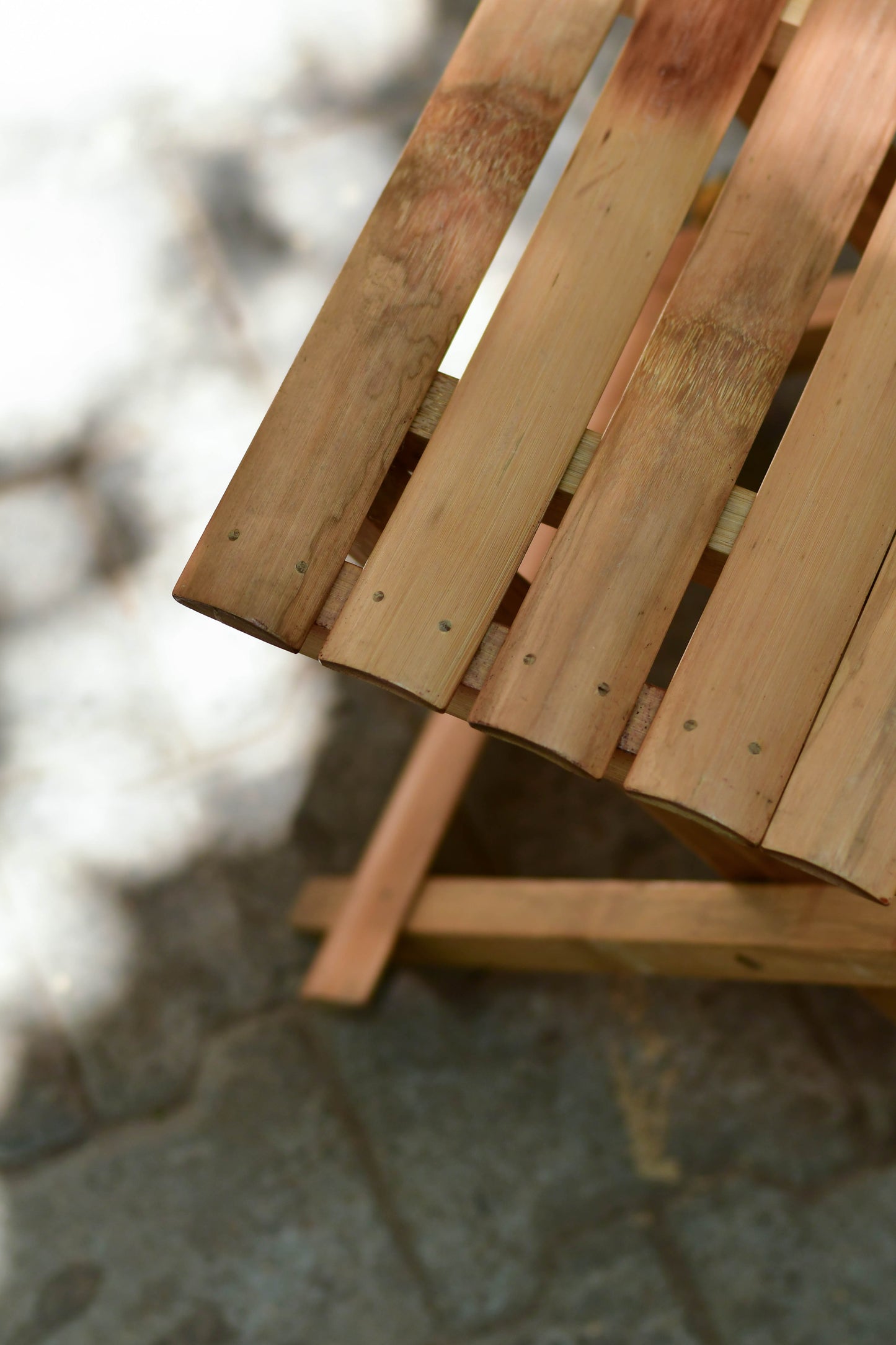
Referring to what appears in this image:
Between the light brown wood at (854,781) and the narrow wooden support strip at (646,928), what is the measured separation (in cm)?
22

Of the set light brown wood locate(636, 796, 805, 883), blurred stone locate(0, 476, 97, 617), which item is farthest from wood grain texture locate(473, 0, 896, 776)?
blurred stone locate(0, 476, 97, 617)

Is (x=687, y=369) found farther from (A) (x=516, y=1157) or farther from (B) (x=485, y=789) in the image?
(A) (x=516, y=1157)

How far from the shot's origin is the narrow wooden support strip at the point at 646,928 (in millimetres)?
1148

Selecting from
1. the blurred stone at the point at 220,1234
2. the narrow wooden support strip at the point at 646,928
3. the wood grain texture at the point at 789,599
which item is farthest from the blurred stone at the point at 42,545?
the wood grain texture at the point at 789,599

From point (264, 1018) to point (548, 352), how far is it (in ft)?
3.49

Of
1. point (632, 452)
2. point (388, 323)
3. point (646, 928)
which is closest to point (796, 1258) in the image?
point (646, 928)

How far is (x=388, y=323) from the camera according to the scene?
1.03 metres

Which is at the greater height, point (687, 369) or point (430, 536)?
point (687, 369)

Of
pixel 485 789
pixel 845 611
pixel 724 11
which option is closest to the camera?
pixel 845 611

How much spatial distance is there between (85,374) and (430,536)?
1.19 m

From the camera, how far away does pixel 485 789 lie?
1.79 metres

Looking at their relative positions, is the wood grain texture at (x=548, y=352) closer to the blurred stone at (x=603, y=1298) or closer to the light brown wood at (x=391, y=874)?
the light brown wood at (x=391, y=874)

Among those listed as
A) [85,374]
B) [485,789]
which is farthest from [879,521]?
[85,374]

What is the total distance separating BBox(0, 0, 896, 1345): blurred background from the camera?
1548mm
